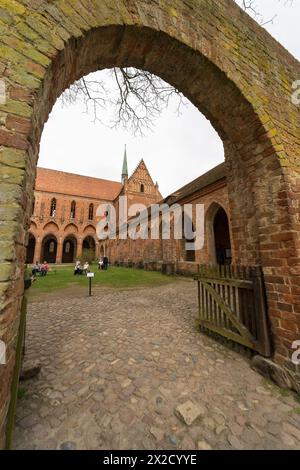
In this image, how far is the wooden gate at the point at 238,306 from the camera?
2916 millimetres

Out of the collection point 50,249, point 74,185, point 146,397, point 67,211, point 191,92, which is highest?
point 74,185

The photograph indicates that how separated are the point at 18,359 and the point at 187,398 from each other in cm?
187

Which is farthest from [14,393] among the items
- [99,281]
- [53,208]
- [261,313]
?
[53,208]

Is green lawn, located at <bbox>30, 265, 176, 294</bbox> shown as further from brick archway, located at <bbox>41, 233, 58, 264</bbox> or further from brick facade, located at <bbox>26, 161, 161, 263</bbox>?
brick archway, located at <bbox>41, 233, 58, 264</bbox>

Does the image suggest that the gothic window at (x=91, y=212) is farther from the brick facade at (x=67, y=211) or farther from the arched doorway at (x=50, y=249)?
the arched doorway at (x=50, y=249)

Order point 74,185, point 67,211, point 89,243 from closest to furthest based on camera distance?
point 67,211 < point 89,243 < point 74,185

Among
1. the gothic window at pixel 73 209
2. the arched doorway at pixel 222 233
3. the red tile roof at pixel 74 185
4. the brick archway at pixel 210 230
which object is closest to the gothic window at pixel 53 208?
the red tile roof at pixel 74 185

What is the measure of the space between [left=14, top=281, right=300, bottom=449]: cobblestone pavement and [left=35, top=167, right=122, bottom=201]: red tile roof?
3701 centimetres

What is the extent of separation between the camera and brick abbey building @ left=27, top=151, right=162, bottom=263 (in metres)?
33.9

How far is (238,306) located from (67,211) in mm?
37251

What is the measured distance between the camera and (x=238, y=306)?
3385 millimetres

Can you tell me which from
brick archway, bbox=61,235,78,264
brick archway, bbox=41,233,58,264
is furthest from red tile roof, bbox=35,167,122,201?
brick archway, bbox=41,233,58,264

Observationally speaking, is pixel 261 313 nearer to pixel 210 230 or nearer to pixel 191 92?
pixel 191 92
